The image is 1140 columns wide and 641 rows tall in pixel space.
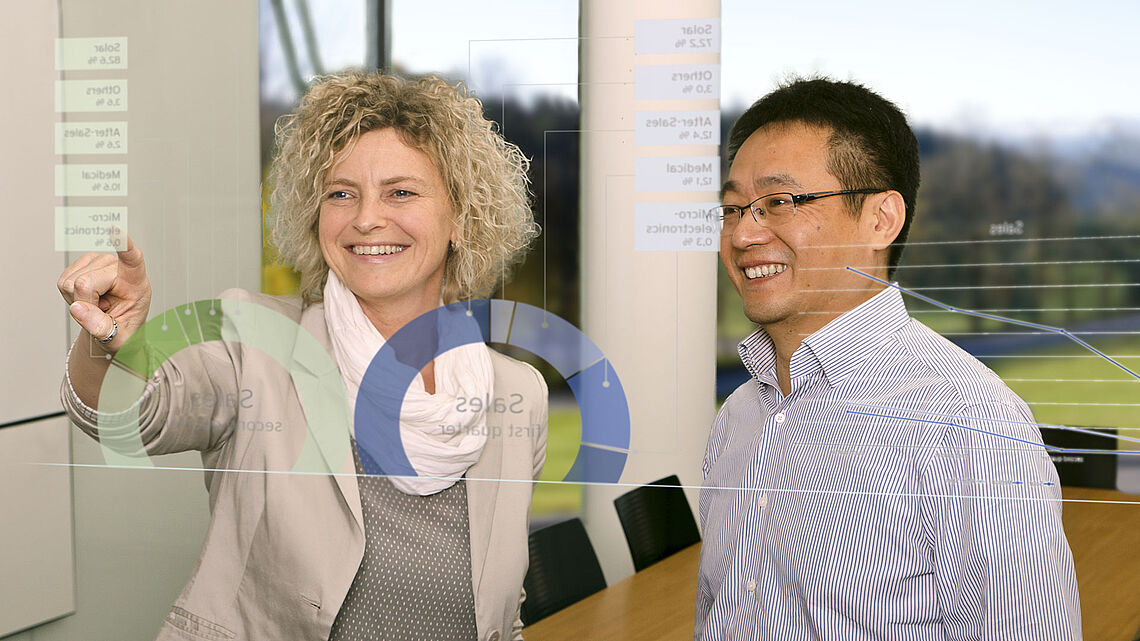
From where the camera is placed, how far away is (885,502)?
864 millimetres

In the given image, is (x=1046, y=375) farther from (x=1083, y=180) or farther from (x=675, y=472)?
(x=675, y=472)

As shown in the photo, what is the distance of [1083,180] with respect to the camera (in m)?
0.88

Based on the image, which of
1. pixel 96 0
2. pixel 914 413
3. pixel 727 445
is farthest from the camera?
pixel 96 0

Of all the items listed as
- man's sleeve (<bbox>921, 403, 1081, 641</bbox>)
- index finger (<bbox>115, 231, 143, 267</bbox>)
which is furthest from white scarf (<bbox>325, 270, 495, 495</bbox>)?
man's sleeve (<bbox>921, 403, 1081, 641</bbox>)

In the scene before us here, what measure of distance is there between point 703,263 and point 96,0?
31.4 inches

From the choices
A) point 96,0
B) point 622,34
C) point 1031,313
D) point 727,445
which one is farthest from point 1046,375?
point 96,0

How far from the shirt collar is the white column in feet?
0.36

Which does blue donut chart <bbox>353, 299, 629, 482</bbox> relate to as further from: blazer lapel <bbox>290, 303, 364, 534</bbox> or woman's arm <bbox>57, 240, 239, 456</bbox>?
woman's arm <bbox>57, 240, 239, 456</bbox>

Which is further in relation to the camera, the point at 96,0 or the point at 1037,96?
the point at 96,0

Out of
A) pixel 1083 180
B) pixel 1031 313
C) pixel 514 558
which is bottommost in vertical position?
pixel 514 558

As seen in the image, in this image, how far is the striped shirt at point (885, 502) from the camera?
796mm

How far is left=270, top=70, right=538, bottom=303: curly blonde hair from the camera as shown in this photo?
0.98 metres

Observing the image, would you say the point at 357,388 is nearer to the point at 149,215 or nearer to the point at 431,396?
the point at 431,396

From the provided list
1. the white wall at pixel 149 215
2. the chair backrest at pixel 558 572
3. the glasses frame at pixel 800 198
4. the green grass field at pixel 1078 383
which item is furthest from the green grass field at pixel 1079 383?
the white wall at pixel 149 215
